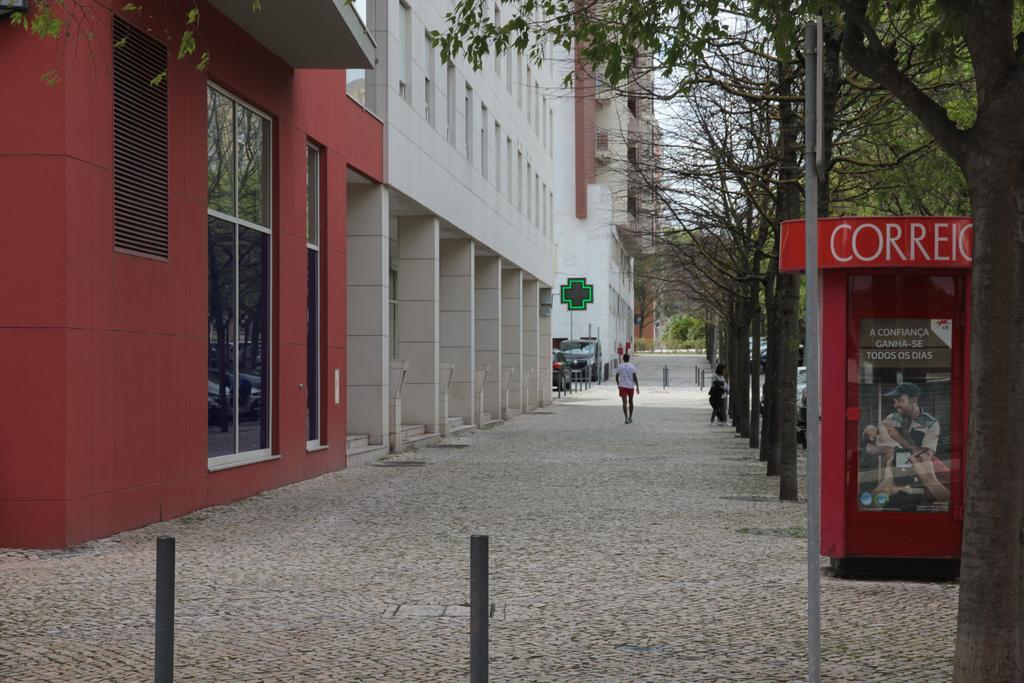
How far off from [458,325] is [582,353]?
116ft

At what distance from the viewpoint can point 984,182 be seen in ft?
19.0

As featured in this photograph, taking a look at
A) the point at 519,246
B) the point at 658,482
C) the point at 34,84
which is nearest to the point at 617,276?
the point at 519,246

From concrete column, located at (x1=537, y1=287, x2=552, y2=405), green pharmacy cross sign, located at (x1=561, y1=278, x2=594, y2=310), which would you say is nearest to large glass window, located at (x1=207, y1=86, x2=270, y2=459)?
concrete column, located at (x1=537, y1=287, x2=552, y2=405)

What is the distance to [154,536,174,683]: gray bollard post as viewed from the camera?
5.19 metres

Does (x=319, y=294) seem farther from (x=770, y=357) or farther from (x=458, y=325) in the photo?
(x=458, y=325)

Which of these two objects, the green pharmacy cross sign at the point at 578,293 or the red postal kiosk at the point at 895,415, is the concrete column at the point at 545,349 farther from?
the red postal kiosk at the point at 895,415

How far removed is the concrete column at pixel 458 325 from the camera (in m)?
31.2

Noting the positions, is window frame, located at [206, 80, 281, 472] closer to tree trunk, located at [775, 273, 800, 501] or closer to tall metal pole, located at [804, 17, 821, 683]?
tree trunk, located at [775, 273, 800, 501]

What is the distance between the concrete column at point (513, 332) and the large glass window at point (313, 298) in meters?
21.3

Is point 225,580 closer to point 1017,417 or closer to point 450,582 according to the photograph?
point 450,582

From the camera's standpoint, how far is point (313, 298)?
750 inches

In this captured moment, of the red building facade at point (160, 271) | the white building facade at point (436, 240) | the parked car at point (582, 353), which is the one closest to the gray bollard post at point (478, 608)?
the red building facade at point (160, 271)

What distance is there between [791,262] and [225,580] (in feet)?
14.9

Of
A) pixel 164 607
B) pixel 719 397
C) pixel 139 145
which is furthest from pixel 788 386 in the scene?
pixel 719 397
